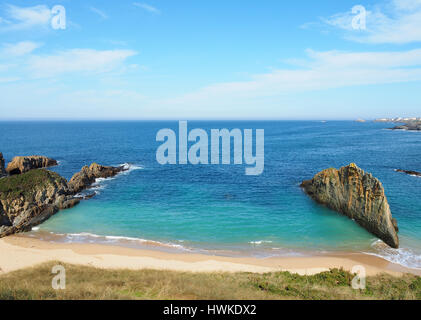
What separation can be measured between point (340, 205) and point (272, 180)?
17.1 meters

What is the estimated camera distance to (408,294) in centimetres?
1734

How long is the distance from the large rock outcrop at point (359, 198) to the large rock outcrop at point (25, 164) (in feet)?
184

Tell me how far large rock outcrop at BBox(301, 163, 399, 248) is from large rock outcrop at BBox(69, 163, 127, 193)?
3810cm

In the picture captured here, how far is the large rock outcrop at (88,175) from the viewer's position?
46825mm

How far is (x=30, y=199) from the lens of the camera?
3691cm

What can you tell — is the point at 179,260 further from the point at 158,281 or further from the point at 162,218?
the point at 162,218

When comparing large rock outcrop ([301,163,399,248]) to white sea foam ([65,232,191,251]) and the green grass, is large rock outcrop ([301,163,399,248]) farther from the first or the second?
the green grass

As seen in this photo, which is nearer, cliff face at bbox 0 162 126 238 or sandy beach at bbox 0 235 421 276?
sandy beach at bbox 0 235 421 276

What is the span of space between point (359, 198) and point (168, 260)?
75.7 ft

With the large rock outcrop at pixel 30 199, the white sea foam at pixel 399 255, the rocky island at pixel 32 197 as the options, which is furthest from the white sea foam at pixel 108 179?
the white sea foam at pixel 399 255

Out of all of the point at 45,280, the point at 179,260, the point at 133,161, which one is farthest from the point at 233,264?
the point at 133,161

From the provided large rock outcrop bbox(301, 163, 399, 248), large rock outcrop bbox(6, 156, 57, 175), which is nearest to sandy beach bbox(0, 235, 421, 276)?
large rock outcrop bbox(301, 163, 399, 248)

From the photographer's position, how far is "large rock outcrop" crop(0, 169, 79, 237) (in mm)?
33062
